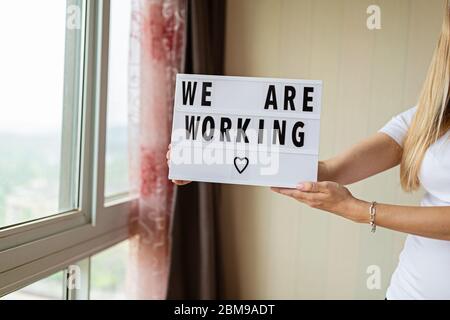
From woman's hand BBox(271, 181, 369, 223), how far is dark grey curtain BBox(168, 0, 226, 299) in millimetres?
778

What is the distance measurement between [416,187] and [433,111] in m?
0.21

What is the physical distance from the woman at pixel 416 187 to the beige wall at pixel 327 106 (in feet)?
1.91

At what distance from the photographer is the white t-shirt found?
106 centimetres

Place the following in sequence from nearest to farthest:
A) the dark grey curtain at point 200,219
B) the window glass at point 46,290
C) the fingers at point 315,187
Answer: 1. the fingers at point 315,187
2. the window glass at point 46,290
3. the dark grey curtain at point 200,219

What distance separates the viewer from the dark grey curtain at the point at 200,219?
1717 mm

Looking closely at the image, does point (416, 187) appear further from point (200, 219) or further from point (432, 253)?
point (200, 219)

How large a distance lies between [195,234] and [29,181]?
74cm

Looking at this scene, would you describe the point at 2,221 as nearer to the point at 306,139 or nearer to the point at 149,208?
the point at 149,208

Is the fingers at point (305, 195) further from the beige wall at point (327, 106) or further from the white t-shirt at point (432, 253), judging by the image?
the beige wall at point (327, 106)

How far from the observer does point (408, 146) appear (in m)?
1.16

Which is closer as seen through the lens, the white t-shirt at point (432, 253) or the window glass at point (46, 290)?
the white t-shirt at point (432, 253)

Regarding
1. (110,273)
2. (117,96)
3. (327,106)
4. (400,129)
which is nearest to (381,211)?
(400,129)

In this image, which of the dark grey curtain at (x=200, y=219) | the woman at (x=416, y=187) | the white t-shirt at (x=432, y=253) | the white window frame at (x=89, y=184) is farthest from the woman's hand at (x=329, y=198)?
the dark grey curtain at (x=200, y=219)

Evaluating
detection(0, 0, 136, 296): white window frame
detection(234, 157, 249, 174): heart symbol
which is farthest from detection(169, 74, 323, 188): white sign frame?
detection(0, 0, 136, 296): white window frame
